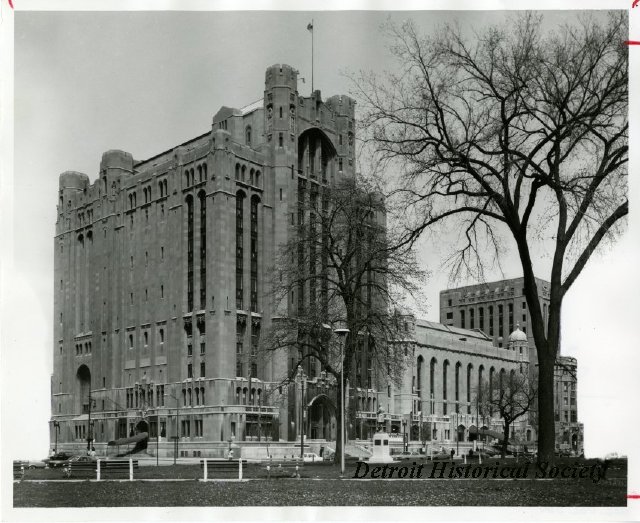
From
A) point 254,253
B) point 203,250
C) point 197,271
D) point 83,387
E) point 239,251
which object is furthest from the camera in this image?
point 83,387

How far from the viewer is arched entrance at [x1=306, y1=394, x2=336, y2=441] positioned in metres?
93.4

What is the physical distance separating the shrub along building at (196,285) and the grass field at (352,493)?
Result: 183 feet

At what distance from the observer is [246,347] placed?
8900cm

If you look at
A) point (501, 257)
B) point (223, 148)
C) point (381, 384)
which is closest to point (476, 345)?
point (381, 384)

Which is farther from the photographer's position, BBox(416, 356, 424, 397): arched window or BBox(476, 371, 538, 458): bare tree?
BBox(416, 356, 424, 397): arched window

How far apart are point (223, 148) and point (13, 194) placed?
2555 inches

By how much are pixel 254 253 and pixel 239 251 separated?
2506 millimetres

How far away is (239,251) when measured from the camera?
89.8 m

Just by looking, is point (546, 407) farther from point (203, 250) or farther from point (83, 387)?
point (83, 387)

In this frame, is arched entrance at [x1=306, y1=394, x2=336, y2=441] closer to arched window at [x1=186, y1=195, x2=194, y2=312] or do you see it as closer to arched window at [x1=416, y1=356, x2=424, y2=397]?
arched window at [x1=186, y1=195, x2=194, y2=312]

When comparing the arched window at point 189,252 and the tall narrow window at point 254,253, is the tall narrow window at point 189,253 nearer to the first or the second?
the arched window at point 189,252

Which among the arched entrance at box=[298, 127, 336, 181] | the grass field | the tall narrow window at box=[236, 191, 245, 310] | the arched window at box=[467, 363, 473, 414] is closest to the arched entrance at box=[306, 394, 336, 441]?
the tall narrow window at box=[236, 191, 245, 310]

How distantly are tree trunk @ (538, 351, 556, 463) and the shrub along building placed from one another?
5584 cm

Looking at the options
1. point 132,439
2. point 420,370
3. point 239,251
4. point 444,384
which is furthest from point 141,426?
point 444,384
